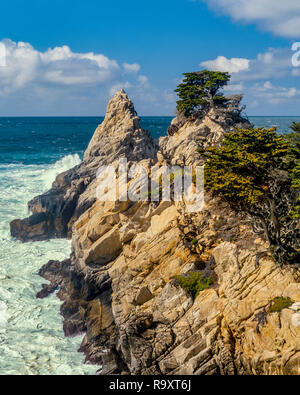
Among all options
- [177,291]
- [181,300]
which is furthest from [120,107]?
A: [181,300]

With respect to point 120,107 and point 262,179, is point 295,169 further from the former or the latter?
point 120,107

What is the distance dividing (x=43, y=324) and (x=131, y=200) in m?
11.9

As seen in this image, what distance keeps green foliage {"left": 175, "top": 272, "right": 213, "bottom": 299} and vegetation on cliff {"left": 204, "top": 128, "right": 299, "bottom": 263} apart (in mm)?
4049

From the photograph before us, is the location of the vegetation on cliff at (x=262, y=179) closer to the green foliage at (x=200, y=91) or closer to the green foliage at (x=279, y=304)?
the green foliage at (x=279, y=304)

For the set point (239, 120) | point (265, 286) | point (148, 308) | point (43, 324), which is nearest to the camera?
point (265, 286)

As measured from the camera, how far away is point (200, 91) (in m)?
42.1

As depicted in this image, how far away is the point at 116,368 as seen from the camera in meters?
22.5

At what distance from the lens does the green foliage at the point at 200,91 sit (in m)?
40.8

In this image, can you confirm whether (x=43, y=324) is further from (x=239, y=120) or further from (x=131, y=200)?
(x=239, y=120)

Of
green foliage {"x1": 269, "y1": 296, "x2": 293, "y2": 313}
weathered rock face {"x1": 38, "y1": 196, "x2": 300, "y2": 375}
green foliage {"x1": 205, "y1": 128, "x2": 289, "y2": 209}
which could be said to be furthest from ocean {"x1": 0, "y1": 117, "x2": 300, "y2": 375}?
green foliage {"x1": 205, "y1": 128, "x2": 289, "y2": 209}
